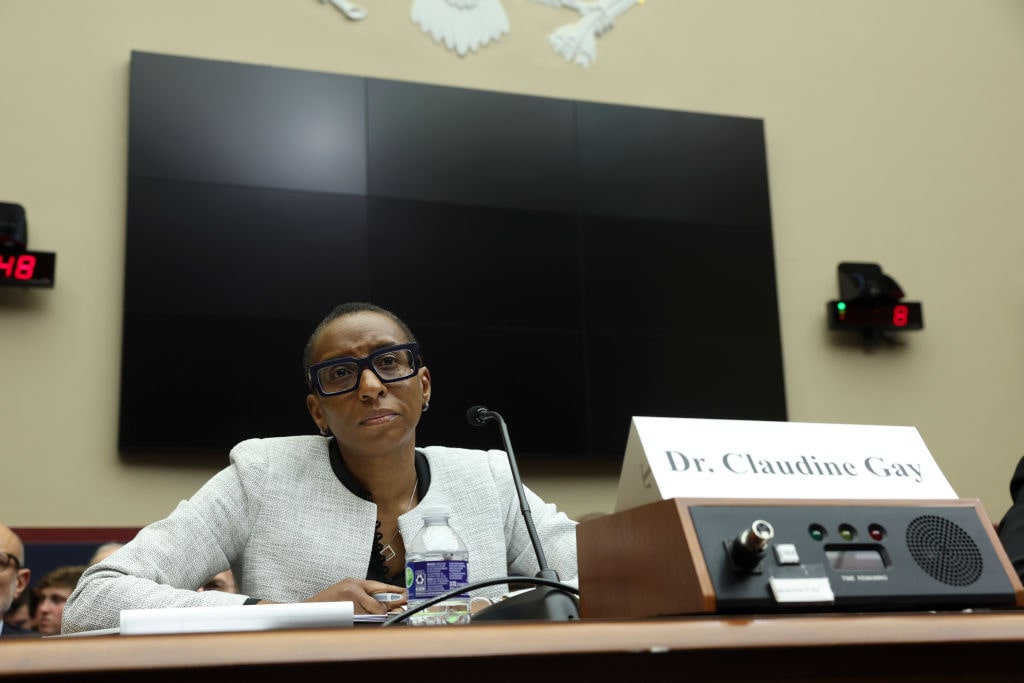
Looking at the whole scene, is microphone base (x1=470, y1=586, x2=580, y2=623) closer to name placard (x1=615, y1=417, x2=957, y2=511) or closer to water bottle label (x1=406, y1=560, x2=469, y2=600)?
name placard (x1=615, y1=417, x2=957, y2=511)

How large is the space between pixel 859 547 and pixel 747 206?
3.93 metres

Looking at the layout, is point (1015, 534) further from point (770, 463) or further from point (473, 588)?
point (473, 588)

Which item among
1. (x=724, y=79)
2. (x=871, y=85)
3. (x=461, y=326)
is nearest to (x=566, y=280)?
(x=461, y=326)

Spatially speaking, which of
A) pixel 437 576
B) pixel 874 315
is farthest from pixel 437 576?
pixel 874 315

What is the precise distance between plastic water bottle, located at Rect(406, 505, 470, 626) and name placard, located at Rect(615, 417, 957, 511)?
34 centimetres

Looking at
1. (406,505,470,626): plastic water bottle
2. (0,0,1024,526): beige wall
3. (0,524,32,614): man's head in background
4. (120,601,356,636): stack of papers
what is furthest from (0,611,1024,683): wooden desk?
(0,0,1024,526): beige wall

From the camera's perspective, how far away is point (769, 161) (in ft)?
16.0

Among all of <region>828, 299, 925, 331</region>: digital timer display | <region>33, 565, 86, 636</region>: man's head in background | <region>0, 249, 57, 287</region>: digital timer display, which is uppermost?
<region>0, 249, 57, 287</region>: digital timer display

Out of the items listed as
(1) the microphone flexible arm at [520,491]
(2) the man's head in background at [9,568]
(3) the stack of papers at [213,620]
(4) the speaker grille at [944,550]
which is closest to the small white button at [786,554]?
(4) the speaker grille at [944,550]

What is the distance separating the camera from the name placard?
35.7 inches

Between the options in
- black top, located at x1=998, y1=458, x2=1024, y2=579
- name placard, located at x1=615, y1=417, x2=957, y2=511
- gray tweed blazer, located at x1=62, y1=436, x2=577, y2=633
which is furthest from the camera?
gray tweed blazer, located at x1=62, y1=436, x2=577, y2=633

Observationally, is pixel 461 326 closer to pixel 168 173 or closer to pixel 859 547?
pixel 168 173

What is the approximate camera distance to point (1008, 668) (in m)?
0.79

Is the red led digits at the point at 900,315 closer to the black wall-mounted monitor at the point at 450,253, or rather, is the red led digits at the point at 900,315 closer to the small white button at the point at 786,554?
the black wall-mounted monitor at the point at 450,253
